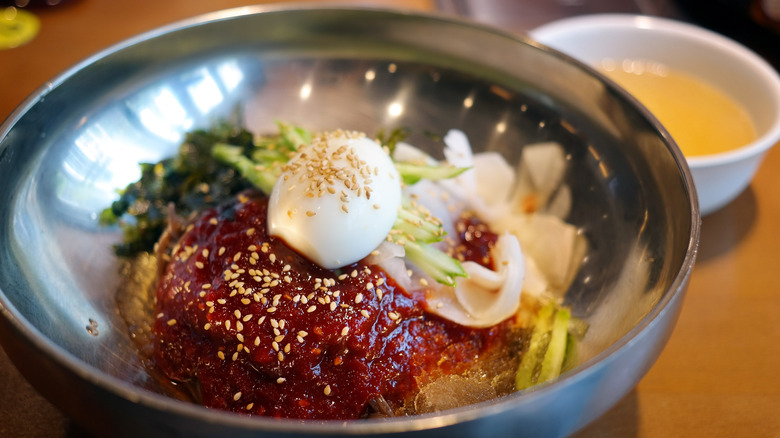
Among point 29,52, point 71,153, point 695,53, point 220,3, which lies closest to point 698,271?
point 695,53

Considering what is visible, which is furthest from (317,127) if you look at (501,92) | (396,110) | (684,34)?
(684,34)

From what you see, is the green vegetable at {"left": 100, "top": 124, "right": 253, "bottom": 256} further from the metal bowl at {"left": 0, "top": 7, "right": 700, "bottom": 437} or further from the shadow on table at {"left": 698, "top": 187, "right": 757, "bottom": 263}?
the shadow on table at {"left": 698, "top": 187, "right": 757, "bottom": 263}

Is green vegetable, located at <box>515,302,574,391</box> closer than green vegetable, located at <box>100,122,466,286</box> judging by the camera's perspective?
Yes

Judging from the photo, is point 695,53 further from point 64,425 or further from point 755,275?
point 64,425

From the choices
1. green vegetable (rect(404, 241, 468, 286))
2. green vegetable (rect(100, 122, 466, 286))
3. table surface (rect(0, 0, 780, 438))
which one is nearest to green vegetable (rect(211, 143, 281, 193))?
green vegetable (rect(100, 122, 466, 286))

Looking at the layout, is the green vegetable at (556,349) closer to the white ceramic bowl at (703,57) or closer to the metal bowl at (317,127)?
the metal bowl at (317,127)

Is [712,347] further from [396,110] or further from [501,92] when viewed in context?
[396,110]

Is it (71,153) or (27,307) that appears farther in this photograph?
(71,153)
